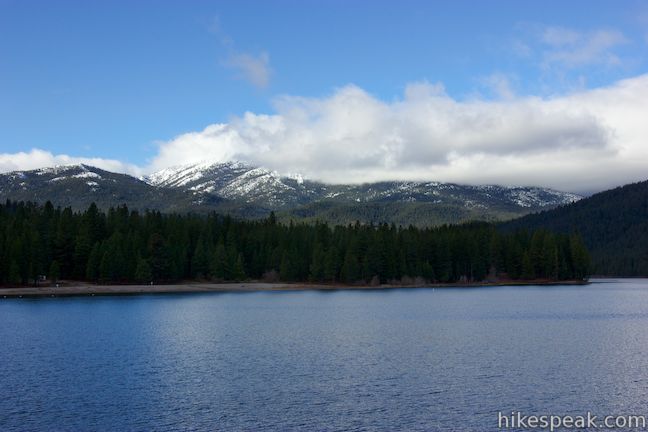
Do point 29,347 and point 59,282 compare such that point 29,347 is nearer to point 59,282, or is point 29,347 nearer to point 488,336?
point 488,336

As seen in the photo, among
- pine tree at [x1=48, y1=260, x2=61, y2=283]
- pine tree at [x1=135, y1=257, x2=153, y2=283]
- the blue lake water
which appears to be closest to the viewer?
the blue lake water

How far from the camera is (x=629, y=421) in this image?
39.5 metres

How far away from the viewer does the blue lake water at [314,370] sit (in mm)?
42094

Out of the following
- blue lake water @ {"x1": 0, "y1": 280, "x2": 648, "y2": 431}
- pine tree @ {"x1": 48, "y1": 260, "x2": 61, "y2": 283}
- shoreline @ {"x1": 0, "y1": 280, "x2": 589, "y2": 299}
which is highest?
pine tree @ {"x1": 48, "y1": 260, "x2": 61, "y2": 283}

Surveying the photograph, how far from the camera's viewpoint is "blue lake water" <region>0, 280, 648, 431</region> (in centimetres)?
4209

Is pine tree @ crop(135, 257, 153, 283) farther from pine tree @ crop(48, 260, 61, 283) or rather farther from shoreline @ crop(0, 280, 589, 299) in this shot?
pine tree @ crop(48, 260, 61, 283)

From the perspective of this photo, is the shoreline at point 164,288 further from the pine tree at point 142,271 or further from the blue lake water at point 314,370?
the blue lake water at point 314,370

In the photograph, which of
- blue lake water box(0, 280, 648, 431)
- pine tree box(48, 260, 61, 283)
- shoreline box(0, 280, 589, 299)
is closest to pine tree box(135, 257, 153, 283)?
shoreline box(0, 280, 589, 299)

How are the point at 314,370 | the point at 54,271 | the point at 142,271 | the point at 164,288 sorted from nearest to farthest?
the point at 314,370 < the point at 54,271 < the point at 142,271 < the point at 164,288

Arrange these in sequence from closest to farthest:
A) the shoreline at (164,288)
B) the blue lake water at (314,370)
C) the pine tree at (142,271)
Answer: the blue lake water at (314,370), the shoreline at (164,288), the pine tree at (142,271)

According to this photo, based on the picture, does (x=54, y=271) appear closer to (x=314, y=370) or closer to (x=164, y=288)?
(x=164, y=288)

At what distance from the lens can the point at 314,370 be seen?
5647 centimetres

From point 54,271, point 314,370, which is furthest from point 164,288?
point 314,370

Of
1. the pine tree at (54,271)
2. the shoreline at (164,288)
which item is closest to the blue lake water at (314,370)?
the shoreline at (164,288)
